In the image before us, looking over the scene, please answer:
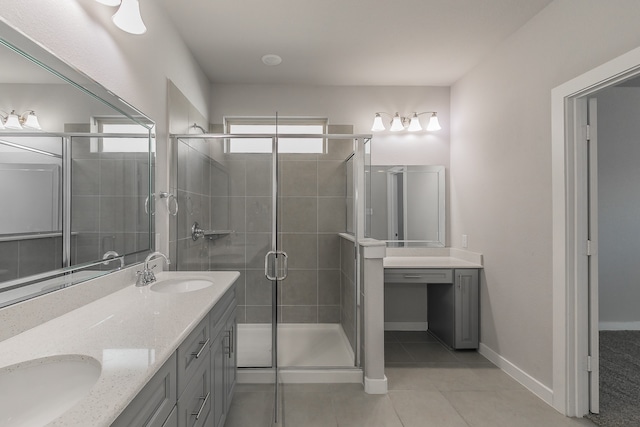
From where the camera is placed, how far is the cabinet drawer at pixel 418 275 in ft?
10.0

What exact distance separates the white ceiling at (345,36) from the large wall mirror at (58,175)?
116cm

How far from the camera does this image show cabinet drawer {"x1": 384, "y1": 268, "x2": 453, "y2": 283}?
3.05 meters

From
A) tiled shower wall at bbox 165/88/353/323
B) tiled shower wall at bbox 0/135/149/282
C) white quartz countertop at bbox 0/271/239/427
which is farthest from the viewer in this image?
tiled shower wall at bbox 165/88/353/323

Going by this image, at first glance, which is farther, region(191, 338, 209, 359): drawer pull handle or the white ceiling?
the white ceiling

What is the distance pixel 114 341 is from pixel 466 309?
288 centimetres

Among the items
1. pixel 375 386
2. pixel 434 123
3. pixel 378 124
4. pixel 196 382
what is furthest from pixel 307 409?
pixel 434 123

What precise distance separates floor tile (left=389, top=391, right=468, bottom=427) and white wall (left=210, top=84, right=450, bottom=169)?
2.30m

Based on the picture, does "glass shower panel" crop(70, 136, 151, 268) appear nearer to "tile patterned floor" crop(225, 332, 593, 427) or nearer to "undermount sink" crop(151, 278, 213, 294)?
"undermount sink" crop(151, 278, 213, 294)

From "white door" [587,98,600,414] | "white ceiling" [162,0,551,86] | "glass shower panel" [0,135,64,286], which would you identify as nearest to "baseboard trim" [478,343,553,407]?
"white door" [587,98,600,414]

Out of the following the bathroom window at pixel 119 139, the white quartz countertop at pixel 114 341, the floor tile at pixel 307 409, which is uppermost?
the bathroom window at pixel 119 139

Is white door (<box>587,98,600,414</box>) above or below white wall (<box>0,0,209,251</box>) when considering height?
below

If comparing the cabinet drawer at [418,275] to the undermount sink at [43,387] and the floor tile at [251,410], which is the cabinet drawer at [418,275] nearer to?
the floor tile at [251,410]

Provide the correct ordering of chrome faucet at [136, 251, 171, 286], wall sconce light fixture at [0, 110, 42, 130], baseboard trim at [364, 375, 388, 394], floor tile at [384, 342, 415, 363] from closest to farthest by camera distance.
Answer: wall sconce light fixture at [0, 110, 42, 130], chrome faucet at [136, 251, 171, 286], baseboard trim at [364, 375, 388, 394], floor tile at [384, 342, 415, 363]

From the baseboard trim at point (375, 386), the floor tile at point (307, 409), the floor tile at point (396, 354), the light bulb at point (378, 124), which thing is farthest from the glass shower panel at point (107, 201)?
the light bulb at point (378, 124)
